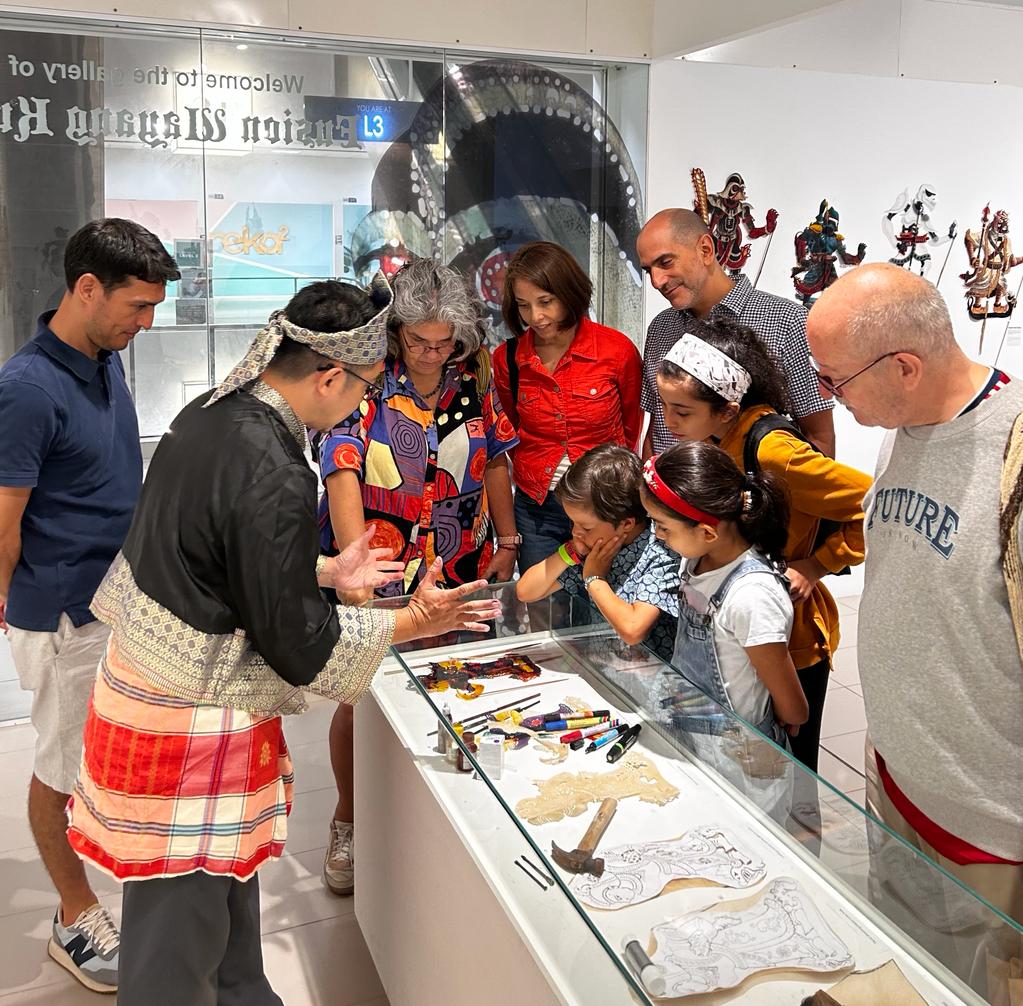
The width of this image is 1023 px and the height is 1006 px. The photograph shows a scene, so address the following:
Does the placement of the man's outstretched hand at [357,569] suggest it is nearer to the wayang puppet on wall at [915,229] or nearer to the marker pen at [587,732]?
the marker pen at [587,732]

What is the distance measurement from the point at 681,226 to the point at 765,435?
925 millimetres

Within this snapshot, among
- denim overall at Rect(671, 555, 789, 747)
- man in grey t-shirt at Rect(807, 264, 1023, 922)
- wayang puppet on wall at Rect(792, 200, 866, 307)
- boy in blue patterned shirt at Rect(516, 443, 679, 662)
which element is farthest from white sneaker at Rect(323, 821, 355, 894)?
wayang puppet on wall at Rect(792, 200, 866, 307)

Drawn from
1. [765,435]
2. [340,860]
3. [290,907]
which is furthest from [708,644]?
[290,907]

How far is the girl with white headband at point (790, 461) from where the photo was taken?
2547 millimetres

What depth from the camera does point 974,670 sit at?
178 cm

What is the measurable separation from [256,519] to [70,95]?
10.4 feet

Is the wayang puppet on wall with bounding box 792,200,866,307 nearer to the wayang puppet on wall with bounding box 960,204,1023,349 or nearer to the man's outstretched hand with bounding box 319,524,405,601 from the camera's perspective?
the wayang puppet on wall with bounding box 960,204,1023,349

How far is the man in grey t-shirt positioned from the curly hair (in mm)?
1328

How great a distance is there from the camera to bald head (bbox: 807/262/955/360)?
69.5 inches

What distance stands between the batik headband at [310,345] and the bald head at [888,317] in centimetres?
84

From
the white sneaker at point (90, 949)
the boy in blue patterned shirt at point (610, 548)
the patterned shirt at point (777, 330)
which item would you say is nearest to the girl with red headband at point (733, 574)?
the boy in blue patterned shirt at point (610, 548)

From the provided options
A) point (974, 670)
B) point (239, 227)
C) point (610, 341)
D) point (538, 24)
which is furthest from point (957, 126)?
point (974, 670)

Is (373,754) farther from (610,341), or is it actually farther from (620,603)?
(610,341)

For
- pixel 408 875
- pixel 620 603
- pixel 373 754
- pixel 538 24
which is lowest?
pixel 408 875
